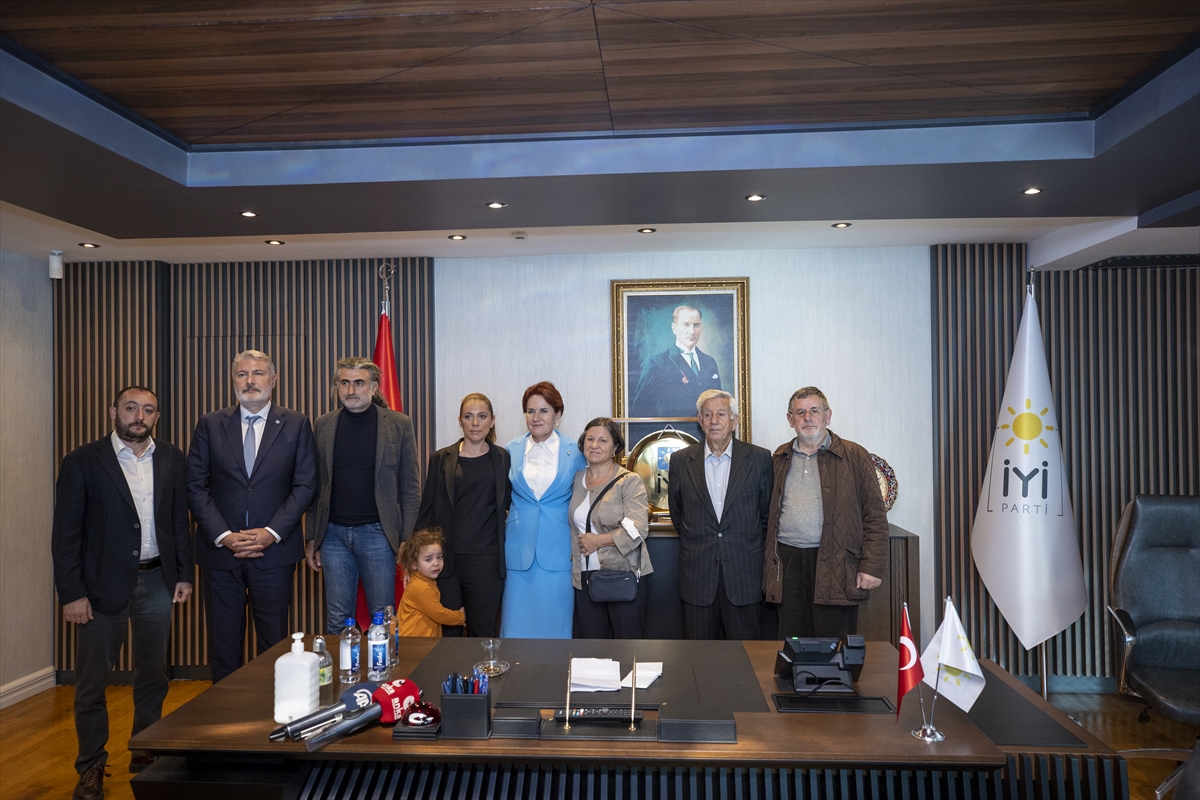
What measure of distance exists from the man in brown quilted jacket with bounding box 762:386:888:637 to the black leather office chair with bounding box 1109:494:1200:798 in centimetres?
126

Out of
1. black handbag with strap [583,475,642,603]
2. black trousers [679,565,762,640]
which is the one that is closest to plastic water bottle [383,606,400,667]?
black handbag with strap [583,475,642,603]

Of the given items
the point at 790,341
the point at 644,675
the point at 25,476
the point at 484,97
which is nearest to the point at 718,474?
the point at 790,341

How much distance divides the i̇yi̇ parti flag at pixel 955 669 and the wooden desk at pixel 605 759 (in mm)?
73

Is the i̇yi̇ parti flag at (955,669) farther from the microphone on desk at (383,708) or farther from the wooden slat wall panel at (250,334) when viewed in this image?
the wooden slat wall panel at (250,334)

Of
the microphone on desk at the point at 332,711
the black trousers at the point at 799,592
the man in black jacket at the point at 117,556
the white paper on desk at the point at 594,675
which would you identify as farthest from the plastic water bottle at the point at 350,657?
the black trousers at the point at 799,592

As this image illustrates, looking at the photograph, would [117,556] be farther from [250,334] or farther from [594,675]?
[594,675]

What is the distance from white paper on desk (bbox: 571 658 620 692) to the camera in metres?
2.20

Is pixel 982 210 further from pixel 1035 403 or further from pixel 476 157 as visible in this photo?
pixel 476 157

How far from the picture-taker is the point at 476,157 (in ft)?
9.42

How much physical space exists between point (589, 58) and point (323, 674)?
6.09ft

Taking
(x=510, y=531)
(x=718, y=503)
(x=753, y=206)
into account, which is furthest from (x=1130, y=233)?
(x=510, y=531)

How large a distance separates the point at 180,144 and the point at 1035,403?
4079mm

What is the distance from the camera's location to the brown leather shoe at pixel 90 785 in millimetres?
3287

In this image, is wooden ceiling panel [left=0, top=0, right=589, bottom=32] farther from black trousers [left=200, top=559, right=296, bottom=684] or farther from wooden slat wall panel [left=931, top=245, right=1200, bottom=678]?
wooden slat wall panel [left=931, top=245, right=1200, bottom=678]
